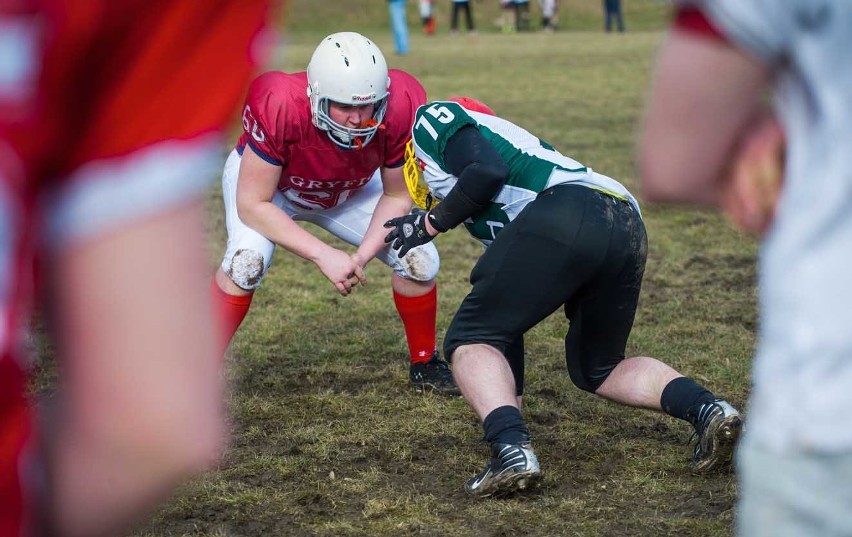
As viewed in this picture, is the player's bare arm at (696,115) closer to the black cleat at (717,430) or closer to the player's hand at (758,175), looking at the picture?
the player's hand at (758,175)

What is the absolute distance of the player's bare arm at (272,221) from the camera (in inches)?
182

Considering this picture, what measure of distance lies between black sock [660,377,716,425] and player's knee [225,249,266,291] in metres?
1.73

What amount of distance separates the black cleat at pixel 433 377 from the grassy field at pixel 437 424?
67mm

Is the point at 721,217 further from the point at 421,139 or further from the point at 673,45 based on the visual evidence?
the point at 673,45

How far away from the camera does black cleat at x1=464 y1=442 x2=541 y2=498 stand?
3.74 meters

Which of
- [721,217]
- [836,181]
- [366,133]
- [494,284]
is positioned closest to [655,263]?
[721,217]

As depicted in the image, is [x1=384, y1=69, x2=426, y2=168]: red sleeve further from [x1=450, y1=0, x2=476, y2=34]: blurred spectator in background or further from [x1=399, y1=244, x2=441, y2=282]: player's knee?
[x1=450, y1=0, x2=476, y2=34]: blurred spectator in background

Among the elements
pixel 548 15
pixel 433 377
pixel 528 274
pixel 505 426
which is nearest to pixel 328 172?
pixel 433 377

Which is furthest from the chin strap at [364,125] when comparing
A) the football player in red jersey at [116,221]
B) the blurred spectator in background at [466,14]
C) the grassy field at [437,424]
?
the blurred spectator in background at [466,14]

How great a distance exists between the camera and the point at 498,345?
3869 millimetres

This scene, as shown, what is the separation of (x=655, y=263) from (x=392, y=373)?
8.17ft

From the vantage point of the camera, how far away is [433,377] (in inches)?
199

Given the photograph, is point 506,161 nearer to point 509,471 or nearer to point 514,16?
point 509,471

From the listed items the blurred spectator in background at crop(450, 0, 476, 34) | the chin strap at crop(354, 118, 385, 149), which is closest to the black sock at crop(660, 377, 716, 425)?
the chin strap at crop(354, 118, 385, 149)
